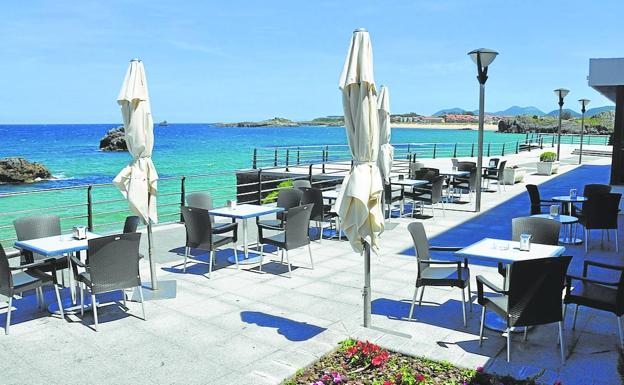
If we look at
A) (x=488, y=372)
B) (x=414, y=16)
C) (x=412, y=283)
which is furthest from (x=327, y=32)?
(x=488, y=372)

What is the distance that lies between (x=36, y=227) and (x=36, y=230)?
37 millimetres

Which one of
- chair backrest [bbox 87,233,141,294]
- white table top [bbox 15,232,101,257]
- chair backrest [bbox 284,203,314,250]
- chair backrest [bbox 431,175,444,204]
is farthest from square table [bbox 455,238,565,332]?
chair backrest [bbox 431,175,444,204]

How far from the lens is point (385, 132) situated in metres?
9.50

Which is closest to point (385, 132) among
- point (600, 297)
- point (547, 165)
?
point (600, 297)

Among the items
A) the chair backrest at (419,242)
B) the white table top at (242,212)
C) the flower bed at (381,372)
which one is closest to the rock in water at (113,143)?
the white table top at (242,212)

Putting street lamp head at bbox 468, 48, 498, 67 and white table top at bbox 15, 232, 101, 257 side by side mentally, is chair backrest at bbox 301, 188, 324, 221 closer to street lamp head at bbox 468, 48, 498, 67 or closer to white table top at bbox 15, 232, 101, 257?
white table top at bbox 15, 232, 101, 257

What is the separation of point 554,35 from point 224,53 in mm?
29761

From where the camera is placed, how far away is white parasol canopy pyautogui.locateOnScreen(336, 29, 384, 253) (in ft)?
14.1

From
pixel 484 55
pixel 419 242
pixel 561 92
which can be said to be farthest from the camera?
pixel 561 92

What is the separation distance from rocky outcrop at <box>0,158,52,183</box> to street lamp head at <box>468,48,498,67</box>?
113 feet

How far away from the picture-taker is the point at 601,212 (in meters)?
8.13

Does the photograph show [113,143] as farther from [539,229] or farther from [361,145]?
[361,145]

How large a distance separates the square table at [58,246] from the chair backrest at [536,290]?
4.06 meters

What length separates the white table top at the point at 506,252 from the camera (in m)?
4.68
